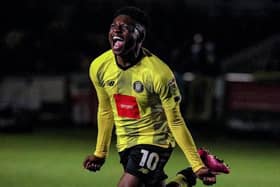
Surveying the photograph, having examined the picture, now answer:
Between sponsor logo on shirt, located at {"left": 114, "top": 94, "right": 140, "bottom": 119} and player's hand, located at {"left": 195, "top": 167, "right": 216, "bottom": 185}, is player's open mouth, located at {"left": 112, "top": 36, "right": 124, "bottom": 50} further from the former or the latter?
player's hand, located at {"left": 195, "top": 167, "right": 216, "bottom": 185}

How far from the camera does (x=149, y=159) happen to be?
266 inches

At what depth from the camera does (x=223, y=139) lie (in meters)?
17.0

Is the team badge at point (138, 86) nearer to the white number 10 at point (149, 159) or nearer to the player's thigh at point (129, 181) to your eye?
the white number 10 at point (149, 159)

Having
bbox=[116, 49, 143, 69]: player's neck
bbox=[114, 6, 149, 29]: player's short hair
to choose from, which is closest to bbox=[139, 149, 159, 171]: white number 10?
bbox=[116, 49, 143, 69]: player's neck

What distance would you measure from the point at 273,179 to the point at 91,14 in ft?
52.9

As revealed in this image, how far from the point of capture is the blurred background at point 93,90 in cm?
1277

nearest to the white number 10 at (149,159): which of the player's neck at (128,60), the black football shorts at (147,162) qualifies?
the black football shorts at (147,162)

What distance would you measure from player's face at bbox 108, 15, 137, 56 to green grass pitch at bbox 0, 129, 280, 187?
406 centimetres

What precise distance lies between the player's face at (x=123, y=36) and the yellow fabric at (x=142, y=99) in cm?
24

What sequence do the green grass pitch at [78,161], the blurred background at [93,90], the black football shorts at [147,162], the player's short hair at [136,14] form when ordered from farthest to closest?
1. the blurred background at [93,90]
2. the green grass pitch at [78,161]
3. the black football shorts at [147,162]
4. the player's short hair at [136,14]

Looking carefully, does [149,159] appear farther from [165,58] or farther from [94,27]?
[94,27]

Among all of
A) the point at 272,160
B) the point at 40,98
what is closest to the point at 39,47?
the point at 40,98

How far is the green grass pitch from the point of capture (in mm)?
10828

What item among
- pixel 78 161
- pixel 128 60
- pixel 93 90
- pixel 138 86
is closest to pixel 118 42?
pixel 128 60
